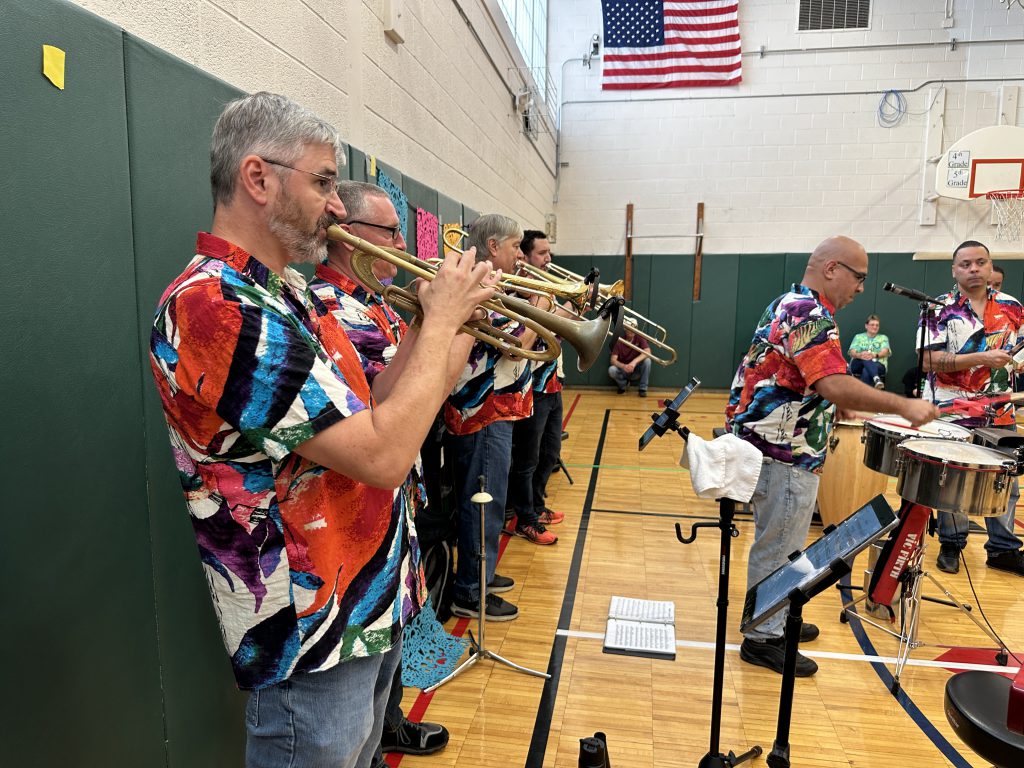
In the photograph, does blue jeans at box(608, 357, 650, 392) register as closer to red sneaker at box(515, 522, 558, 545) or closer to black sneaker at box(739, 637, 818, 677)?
red sneaker at box(515, 522, 558, 545)

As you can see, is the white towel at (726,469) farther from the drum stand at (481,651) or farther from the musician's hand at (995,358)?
the musician's hand at (995,358)

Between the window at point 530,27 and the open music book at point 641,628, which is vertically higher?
the window at point 530,27

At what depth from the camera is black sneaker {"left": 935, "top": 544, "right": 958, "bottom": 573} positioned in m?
3.93

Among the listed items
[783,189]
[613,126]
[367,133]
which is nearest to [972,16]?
[783,189]

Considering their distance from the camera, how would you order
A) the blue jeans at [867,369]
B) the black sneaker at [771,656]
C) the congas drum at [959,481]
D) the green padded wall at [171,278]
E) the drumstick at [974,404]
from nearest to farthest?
the green padded wall at [171,278] < the congas drum at [959,481] < the black sneaker at [771,656] < the drumstick at [974,404] < the blue jeans at [867,369]

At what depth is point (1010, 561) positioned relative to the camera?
3.91 meters

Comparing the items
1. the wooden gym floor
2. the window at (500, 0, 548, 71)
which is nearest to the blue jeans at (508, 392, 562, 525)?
the wooden gym floor

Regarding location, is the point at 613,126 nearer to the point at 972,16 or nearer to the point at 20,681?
the point at 972,16

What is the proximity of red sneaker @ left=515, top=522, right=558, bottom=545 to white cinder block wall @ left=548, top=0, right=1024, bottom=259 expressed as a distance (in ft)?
23.4

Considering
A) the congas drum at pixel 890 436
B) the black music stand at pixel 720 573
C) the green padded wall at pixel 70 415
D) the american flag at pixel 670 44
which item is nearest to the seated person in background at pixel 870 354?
the american flag at pixel 670 44

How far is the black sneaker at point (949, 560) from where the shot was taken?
3930 millimetres

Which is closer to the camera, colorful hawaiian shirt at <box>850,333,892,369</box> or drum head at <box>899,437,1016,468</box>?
drum head at <box>899,437,1016,468</box>

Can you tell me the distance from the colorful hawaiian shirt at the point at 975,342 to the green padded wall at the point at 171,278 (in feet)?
13.5

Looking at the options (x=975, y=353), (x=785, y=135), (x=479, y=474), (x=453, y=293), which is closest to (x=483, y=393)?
(x=479, y=474)
